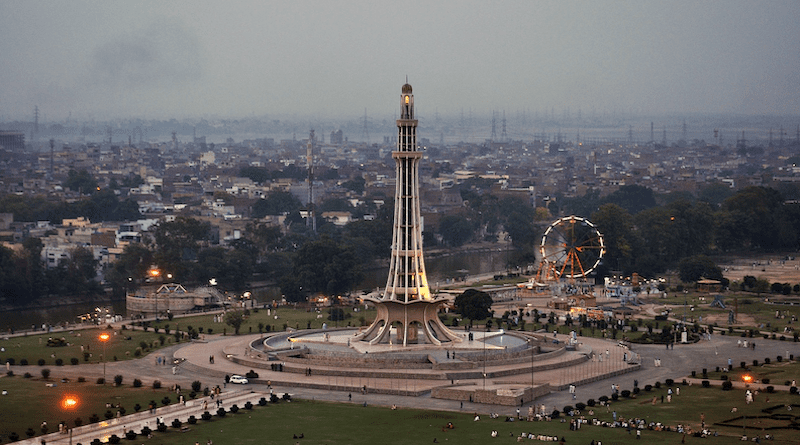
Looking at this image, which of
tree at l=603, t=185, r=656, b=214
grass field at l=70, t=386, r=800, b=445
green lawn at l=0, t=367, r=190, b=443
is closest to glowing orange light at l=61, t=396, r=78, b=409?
green lawn at l=0, t=367, r=190, b=443

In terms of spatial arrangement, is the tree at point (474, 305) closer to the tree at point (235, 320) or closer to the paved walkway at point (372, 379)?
the paved walkway at point (372, 379)

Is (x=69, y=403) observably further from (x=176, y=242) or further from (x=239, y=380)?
(x=176, y=242)

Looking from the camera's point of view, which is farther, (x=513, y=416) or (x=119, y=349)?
(x=119, y=349)

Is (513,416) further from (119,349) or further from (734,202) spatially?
(734,202)

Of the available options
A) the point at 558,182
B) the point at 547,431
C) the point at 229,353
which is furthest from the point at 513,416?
the point at 558,182

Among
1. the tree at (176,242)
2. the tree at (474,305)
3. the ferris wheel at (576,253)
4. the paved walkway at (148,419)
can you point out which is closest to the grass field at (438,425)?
the paved walkway at (148,419)

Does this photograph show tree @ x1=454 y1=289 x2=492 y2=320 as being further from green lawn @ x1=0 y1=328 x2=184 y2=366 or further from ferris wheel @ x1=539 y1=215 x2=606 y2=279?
ferris wheel @ x1=539 y1=215 x2=606 y2=279
